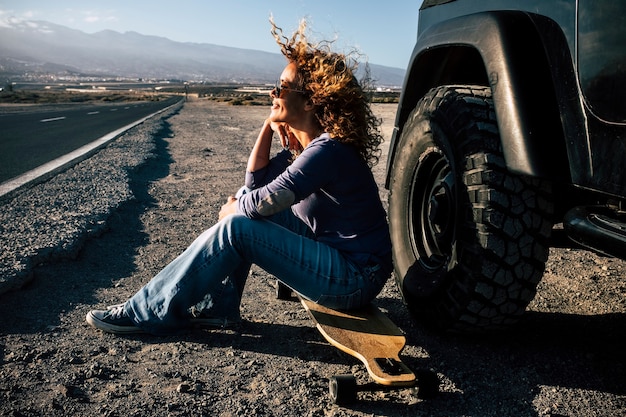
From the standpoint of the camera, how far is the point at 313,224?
9.37 ft

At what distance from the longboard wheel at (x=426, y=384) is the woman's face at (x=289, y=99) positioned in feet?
4.41

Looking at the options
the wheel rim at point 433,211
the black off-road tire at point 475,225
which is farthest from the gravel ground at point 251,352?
the wheel rim at point 433,211

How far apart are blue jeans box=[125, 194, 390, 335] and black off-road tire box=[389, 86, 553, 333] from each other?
0.34 m

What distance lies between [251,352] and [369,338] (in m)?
0.60

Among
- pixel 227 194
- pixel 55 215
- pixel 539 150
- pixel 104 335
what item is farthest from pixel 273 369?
pixel 227 194

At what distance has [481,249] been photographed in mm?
2439

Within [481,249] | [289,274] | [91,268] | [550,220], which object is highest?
[550,220]

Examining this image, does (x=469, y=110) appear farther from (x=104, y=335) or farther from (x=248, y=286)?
(x=104, y=335)

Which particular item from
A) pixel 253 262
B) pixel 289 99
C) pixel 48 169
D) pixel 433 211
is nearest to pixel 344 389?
pixel 253 262

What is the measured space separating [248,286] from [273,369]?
1.18 meters

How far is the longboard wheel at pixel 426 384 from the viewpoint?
7.29ft

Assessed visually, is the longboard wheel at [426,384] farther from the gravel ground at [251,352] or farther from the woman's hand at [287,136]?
the woman's hand at [287,136]

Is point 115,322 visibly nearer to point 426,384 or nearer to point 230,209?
point 230,209

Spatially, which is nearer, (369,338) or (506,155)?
(506,155)
